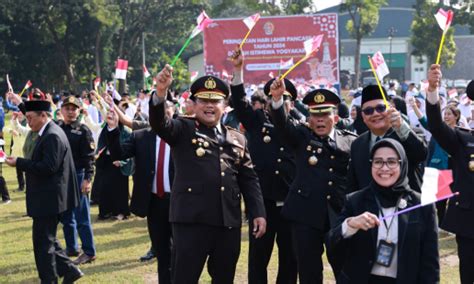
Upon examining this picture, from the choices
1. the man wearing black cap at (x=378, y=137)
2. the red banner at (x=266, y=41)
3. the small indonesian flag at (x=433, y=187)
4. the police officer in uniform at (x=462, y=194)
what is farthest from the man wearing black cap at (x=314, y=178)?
the red banner at (x=266, y=41)

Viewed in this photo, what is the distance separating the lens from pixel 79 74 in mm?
51906

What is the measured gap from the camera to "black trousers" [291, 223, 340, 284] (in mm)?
5867

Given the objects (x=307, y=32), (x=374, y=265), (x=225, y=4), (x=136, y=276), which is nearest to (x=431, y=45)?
(x=225, y=4)

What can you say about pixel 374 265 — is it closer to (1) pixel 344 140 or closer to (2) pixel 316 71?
(1) pixel 344 140

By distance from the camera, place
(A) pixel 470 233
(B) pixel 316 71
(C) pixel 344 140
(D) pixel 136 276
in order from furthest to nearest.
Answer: (B) pixel 316 71 < (D) pixel 136 276 < (C) pixel 344 140 < (A) pixel 470 233

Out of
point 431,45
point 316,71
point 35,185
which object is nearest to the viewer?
A: point 35,185

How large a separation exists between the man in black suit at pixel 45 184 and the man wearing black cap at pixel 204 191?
2194 mm

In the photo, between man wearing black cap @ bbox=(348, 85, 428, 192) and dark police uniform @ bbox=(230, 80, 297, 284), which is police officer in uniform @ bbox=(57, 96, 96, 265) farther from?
man wearing black cap @ bbox=(348, 85, 428, 192)

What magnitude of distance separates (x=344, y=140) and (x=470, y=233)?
1.26 m

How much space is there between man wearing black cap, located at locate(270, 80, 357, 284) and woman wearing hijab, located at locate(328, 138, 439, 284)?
4.76ft

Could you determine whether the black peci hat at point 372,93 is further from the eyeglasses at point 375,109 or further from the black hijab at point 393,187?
the black hijab at point 393,187

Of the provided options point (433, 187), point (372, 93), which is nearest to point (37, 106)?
point (372, 93)

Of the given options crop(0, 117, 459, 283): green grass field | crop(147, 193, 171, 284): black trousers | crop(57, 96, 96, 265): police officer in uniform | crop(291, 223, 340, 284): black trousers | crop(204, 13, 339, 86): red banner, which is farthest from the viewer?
crop(204, 13, 339, 86): red banner

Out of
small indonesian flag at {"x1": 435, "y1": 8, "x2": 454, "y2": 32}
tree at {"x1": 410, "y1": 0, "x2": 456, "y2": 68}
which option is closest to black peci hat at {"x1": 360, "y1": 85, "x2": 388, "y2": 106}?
small indonesian flag at {"x1": 435, "y1": 8, "x2": 454, "y2": 32}
